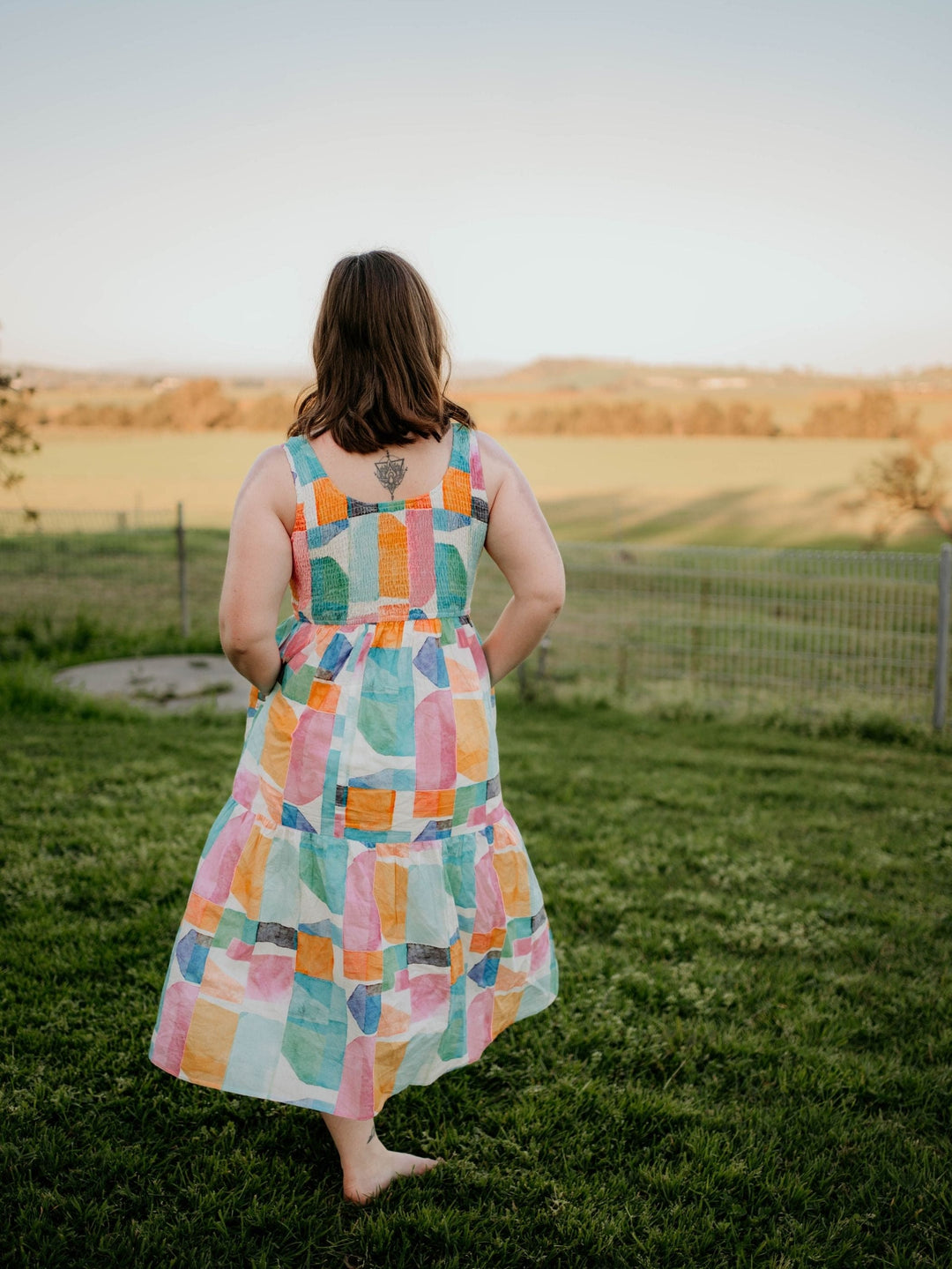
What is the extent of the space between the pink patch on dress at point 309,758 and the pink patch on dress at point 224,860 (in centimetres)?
14

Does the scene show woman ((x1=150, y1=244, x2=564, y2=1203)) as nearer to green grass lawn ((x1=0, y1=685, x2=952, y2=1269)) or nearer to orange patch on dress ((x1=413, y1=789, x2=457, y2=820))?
orange patch on dress ((x1=413, y1=789, x2=457, y2=820))

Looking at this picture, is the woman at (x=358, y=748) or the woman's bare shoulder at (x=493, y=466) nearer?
the woman at (x=358, y=748)

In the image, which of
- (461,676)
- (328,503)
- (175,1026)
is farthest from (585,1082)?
(328,503)

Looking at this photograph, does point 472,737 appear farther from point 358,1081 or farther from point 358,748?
point 358,1081

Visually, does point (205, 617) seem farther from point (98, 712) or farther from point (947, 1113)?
point (947, 1113)

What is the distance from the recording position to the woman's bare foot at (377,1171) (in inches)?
75.6

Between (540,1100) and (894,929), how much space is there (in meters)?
1.64

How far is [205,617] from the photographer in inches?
361

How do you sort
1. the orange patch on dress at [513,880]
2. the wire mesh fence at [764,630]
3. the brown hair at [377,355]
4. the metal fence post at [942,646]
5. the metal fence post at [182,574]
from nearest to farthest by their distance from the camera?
1. the brown hair at [377,355]
2. the orange patch on dress at [513,880]
3. the metal fence post at [942,646]
4. the wire mesh fence at [764,630]
5. the metal fence post at [182,574]

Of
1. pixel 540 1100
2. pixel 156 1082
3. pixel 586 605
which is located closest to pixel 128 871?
pixel 156 1082

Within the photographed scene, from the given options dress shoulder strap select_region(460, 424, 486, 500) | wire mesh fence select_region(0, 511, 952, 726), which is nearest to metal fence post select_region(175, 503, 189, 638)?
wire mesh fence select_region(0, 511, 952, 726)

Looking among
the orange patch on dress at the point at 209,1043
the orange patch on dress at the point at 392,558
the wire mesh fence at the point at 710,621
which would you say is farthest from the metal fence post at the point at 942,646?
the orange patch on dress at the point at 209,1043

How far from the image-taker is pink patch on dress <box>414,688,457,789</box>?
1.77m

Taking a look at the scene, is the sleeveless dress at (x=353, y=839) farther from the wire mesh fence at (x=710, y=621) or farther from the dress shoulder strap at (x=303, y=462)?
the wire mesh fence at (x=710, y=621)
